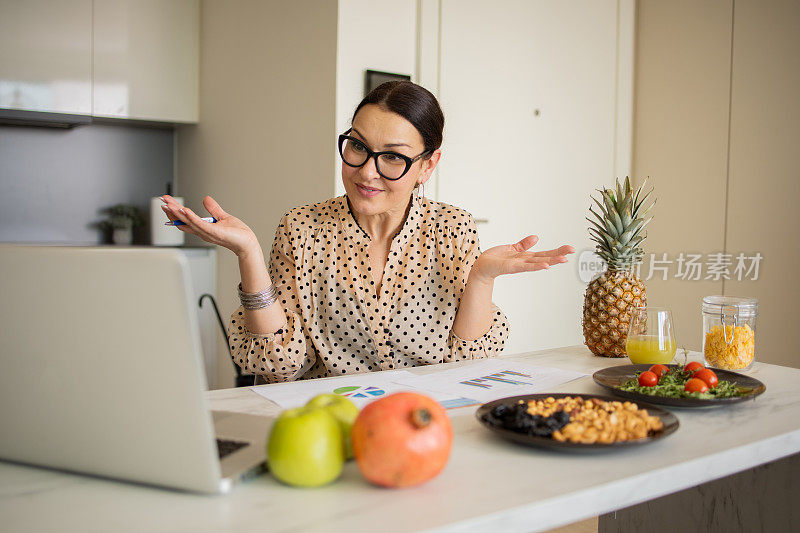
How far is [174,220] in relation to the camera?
1.40 meters

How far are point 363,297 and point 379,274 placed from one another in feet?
0.27

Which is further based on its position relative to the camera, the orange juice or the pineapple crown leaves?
the pineapple crown leaves

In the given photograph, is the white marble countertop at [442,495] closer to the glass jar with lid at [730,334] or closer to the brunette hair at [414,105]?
the glass jar with lid at [730,334]

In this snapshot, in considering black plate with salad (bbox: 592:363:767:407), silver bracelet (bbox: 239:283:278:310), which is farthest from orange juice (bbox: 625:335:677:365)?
silver bracelet (bbox: 239:283:278:310)

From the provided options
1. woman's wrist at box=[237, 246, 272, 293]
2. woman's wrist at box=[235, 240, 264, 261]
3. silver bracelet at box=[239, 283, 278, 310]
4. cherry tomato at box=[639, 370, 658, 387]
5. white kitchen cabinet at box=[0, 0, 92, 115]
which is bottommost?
cherry tomato at box=[639, 370, 658, 387]

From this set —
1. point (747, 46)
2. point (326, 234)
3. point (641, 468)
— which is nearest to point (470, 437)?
point (641, 468)

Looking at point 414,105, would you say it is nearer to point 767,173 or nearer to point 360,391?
point 360,391

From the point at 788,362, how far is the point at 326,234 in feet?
7.96

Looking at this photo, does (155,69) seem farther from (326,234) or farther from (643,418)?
(643,418)

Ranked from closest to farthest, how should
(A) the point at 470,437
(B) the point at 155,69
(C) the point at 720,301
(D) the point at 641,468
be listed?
(D) the point at 641,468
(A) the point at 470,437
(C) the point at 720,301
(B) the point at 155,69

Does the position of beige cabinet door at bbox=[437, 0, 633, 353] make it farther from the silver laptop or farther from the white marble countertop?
the silver laptop

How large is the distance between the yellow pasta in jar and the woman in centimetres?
47

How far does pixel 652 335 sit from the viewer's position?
1.52 metres

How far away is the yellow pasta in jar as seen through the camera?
1506 mm
